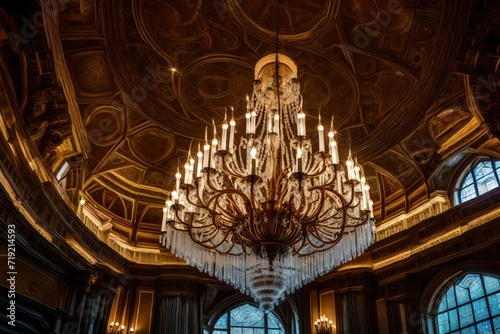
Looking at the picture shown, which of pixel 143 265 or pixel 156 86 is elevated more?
pixel 156 86

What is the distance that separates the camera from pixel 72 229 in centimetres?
1060

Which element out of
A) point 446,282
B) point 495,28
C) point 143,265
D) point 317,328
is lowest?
point 317,328

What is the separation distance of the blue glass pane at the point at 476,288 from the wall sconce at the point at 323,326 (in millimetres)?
Answer: 3489

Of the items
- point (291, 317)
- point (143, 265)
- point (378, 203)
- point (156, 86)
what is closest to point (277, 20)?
point (156, 86)

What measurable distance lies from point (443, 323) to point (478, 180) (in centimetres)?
342

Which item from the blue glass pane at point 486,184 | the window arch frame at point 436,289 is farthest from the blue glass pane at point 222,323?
the blue glass pane at point 486,184

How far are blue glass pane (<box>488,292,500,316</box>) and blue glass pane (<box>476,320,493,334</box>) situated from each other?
0.75 ft

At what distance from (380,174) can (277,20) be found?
5700 millimetres

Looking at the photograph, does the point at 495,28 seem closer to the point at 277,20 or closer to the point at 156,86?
the point at 277,20

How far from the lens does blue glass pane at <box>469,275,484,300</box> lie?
10.0 meters

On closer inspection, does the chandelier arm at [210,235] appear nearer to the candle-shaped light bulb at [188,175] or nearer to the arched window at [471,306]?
the candle-shaped light bulb at [188,175]

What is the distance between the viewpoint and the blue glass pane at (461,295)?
1027 centimetres

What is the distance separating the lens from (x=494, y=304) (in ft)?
31.5

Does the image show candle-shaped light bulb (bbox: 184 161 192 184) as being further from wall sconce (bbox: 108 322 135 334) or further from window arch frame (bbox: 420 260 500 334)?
window arch frame (bbox: 420 260 500 334)
